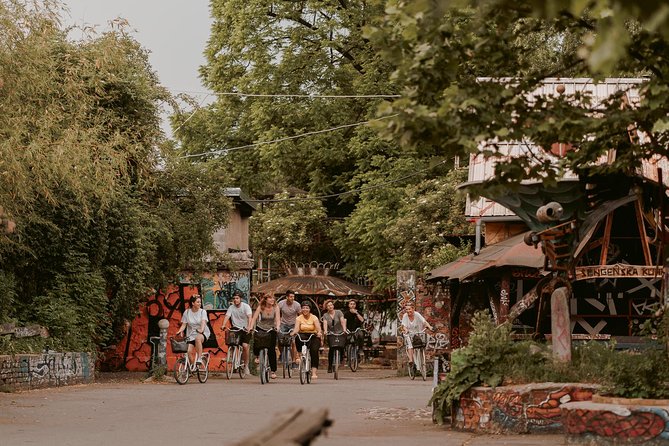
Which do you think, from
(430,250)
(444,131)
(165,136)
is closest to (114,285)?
(165,136)

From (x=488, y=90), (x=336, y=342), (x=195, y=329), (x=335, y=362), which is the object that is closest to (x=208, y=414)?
(x=488, y=90)

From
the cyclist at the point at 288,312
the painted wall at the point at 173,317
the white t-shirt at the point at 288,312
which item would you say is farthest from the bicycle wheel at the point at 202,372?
the painted wall at the point at 173,317

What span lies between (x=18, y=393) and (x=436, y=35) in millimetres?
14351

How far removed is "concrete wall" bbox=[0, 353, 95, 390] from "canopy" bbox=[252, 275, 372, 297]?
18.2 metres

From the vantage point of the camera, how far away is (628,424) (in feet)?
39.7

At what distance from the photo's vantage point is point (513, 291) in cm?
3131

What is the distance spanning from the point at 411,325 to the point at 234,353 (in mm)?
4409

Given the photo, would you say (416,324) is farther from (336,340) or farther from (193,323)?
(193,323)

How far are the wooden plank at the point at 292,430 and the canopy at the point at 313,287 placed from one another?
131 ft

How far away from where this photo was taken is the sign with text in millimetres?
20609

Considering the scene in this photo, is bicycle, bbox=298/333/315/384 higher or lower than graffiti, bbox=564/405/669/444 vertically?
higher

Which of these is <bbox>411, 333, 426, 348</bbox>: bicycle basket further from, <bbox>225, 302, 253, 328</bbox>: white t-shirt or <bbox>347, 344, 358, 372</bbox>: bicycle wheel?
<bbox>347, 344, 358, 372</bbox>: bicycle wheel

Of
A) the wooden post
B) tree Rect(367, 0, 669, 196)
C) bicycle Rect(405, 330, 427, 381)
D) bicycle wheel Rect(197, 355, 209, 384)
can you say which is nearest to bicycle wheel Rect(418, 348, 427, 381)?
bicycle Rect(405, 330, 427, 381)

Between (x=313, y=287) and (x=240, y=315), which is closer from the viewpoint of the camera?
(x=240, y=315)
